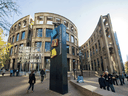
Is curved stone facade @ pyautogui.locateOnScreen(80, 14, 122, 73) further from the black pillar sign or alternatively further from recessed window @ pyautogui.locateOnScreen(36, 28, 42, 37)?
recessed window @ pyautogui.locateOnScreen(36, 28, 42, 37)

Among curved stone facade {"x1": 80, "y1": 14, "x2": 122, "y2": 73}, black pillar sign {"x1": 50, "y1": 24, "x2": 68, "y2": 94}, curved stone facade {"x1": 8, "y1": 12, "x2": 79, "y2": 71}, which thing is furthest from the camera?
curved stone facade {"x1": 8, "y1": 12, "x2": 79, "y2": 71}

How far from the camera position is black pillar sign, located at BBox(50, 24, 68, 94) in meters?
5.56

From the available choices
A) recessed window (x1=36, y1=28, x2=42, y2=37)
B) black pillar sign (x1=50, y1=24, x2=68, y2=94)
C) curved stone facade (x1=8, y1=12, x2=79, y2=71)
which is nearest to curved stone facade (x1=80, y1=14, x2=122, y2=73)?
curved stone facade (x1=8, y1=12, x2=79, y2=71)

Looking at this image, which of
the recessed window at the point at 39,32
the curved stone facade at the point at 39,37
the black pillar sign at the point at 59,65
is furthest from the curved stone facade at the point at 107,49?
the recessed window at the point at 39,32

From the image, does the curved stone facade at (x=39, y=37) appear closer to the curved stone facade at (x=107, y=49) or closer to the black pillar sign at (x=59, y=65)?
the curved stone facade at (x=107, y=49)

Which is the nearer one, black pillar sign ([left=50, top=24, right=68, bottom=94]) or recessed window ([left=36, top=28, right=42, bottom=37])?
black pillar sign ([left=50, top=24, right=68, bottom=94])

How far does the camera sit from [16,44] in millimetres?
31953

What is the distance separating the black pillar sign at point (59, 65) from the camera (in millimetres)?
5559

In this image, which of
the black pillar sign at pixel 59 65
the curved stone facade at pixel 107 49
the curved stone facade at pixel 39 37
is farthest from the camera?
the curved stone facade at pixel 39 37

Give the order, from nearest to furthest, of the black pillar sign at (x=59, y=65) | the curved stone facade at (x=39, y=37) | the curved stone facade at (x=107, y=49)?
the black pillar sign at (x=59, y=65) < the curved stone facade at (x=107, y=49) < the curved stone facade at (x=39, y=37)

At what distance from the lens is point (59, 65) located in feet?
19.5

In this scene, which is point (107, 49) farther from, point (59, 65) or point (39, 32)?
point (39, 32)

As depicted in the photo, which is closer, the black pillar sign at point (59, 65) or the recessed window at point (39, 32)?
the black pillar sign at point (59, 65)

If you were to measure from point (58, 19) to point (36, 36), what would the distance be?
1258 cm
